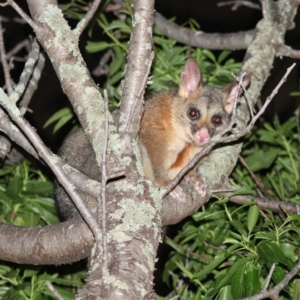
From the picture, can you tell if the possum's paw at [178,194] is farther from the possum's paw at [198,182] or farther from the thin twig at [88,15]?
the thin twig at [88,15]

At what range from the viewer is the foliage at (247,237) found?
10.1 feet

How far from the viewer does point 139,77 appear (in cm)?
292

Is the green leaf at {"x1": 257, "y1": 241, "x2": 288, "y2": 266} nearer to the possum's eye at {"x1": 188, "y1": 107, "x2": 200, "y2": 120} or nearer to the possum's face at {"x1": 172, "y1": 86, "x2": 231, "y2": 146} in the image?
the possum's face at {"x1": 172, "y1": 86, "x2": 231, "y2": 146}

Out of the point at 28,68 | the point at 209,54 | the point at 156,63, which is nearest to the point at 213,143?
the point at 28,68

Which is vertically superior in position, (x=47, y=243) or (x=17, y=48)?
(x=17, y=48)

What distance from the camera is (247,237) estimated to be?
10.9ft

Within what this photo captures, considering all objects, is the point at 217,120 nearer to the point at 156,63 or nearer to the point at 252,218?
the point at 156,63

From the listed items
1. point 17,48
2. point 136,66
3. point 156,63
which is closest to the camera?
point 136,66

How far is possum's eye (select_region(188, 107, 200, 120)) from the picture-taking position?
14.9 feet

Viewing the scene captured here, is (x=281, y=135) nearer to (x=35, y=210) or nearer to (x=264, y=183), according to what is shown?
(x=264, y=183)

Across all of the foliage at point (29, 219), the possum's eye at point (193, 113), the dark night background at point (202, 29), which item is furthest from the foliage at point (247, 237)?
the dark night background at point (202, 29)

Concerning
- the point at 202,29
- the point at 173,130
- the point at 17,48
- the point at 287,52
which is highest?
the point at 202,29

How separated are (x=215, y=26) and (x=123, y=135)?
527cm

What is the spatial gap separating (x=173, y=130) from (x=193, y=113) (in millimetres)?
328
